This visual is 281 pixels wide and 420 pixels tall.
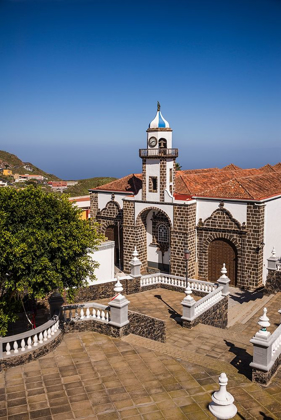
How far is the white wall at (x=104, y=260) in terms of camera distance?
21.7 m

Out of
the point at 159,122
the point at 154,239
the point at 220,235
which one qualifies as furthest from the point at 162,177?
the point at 220,235

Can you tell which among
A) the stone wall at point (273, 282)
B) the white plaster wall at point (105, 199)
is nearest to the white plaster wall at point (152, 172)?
the white plaster wall at point (105, 199)

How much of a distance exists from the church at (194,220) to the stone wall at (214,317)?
20.7ft

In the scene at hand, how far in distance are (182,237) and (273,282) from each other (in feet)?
20.8

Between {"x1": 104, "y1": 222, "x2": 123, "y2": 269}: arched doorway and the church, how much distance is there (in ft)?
0.25

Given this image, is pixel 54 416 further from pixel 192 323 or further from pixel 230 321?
pixel 230 321

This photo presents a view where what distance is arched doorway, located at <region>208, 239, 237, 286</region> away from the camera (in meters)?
25.4

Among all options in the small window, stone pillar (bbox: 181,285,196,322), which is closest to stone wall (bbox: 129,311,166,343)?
stone pillar (bbox: 181,285,196,322)

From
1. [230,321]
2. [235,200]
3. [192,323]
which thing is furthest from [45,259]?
[235,200]

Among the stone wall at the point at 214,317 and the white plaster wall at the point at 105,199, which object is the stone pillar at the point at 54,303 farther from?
the white plaster wall at the point at 105,199

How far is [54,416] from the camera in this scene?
9.82 m

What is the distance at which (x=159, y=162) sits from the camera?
2652 cm

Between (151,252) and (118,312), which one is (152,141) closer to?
(151,252)

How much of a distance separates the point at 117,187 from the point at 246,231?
36.0 ft
